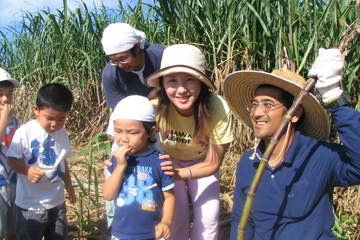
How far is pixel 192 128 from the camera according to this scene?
92.7 inches

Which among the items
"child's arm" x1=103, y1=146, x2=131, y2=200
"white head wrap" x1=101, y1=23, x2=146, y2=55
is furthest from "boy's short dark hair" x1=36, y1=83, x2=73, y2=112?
"child's arm" x1=103, y1=146, x2=131, y2=200

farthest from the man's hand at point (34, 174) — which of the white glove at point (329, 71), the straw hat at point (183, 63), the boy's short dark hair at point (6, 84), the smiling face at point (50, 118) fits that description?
the white glove at point (329, 71)

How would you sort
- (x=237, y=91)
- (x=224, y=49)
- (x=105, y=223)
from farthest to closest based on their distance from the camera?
(x=224, y=49) < (x=105, y=223) < (x=237, y=91)

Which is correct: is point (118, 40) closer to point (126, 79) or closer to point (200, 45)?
point (126, 79)

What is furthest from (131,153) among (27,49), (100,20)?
(27,49)

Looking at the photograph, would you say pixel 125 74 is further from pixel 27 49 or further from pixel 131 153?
pixel 27 49

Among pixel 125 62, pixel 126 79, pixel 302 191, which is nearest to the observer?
pixel 302 191

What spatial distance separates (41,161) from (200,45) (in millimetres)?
2107

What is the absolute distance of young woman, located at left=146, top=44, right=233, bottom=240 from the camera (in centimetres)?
214

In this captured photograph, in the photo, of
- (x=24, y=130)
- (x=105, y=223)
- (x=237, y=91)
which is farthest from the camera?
(x=105, y=223)

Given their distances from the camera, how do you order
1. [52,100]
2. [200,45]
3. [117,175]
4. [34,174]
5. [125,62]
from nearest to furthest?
[117,175] → [34,174] → [52,100] → [125,62] → [200,45]

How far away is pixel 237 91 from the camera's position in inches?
80.7

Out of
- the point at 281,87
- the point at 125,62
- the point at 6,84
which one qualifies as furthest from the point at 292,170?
the point at 6,84

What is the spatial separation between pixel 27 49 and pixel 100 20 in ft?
3.96
